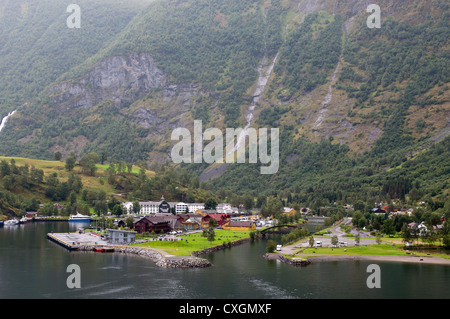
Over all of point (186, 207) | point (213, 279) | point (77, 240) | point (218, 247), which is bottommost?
point (213, 279)

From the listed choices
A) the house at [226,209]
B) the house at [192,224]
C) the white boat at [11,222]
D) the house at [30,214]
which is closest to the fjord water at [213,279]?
the house at [192,224]

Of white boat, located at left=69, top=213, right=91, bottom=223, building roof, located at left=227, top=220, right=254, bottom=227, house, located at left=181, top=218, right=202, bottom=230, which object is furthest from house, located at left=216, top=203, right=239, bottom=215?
white boat, located at left=69, top=213, right=91, bottom=223

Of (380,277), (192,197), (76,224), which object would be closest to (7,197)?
(76,224)

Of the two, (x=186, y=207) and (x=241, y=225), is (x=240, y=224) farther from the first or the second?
(x=186, y=207)

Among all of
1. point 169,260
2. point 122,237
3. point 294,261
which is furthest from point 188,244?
point 294,261

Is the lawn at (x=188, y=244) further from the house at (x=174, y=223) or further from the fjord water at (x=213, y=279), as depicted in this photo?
the house at (x=174, y=223)

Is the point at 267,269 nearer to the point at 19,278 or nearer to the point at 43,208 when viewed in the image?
the point at 19,278
